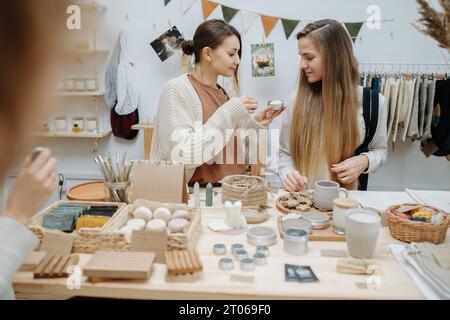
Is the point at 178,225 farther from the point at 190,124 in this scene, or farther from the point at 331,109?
the point at 331,109

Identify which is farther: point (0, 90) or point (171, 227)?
point (171, 227)

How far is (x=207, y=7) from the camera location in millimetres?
3445

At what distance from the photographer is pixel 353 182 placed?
1873mm

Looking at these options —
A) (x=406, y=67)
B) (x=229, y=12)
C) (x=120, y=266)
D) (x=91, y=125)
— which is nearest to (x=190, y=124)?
(x=120, y=266)

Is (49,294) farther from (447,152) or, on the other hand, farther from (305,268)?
(447,152)

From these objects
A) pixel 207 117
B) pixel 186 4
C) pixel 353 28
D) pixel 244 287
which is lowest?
pixel 244 287

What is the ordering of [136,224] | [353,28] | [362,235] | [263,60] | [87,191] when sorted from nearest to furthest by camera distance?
[362,235], [136,224], [87,191], [353,28], [263,60]

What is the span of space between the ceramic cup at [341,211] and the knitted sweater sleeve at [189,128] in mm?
631

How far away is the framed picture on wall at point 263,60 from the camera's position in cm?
346

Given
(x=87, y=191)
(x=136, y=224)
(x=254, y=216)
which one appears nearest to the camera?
(x=136, y=224)

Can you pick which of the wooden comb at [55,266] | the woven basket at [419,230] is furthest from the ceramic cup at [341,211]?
the wooden comb at [55,266]

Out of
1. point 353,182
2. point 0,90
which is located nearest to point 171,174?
point 353,182

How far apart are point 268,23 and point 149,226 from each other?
2.74 meters

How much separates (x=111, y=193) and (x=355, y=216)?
0.80 metres
